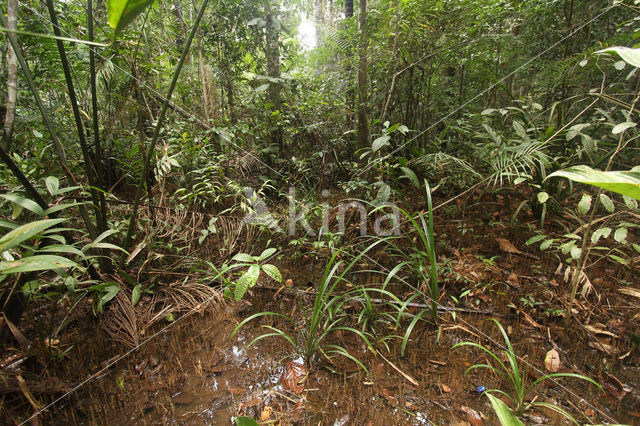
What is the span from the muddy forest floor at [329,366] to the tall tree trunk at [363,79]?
1377mm

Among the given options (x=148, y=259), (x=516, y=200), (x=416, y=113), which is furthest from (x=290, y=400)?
→ (x=416, y=113)

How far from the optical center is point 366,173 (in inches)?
85.0

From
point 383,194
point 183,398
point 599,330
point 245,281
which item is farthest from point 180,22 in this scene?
point 599,330

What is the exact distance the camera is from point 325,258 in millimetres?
1957

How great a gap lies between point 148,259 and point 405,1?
2.38 meters

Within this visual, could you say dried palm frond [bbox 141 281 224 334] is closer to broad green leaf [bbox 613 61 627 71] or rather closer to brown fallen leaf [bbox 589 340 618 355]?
brown fallen leaf [bbox 589 340 618 355]

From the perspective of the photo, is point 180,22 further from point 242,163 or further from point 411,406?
point 411,406

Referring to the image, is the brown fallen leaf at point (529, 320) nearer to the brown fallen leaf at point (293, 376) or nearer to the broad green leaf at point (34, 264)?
the brown fallen leaf at point (293, 376)

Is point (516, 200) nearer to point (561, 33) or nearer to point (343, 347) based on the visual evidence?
point (561, 33)

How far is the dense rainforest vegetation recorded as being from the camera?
3.30 ft

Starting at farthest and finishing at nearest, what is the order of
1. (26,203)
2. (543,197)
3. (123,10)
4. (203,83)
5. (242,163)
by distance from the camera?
(203,83), (242,163), (543,197), (26,203), (123,10)

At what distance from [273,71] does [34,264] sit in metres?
2.87

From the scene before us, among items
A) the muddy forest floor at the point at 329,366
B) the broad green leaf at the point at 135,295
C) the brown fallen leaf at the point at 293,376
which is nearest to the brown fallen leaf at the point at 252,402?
the muddy forest floor at the point at 329,366

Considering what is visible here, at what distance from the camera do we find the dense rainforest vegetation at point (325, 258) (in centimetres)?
100
